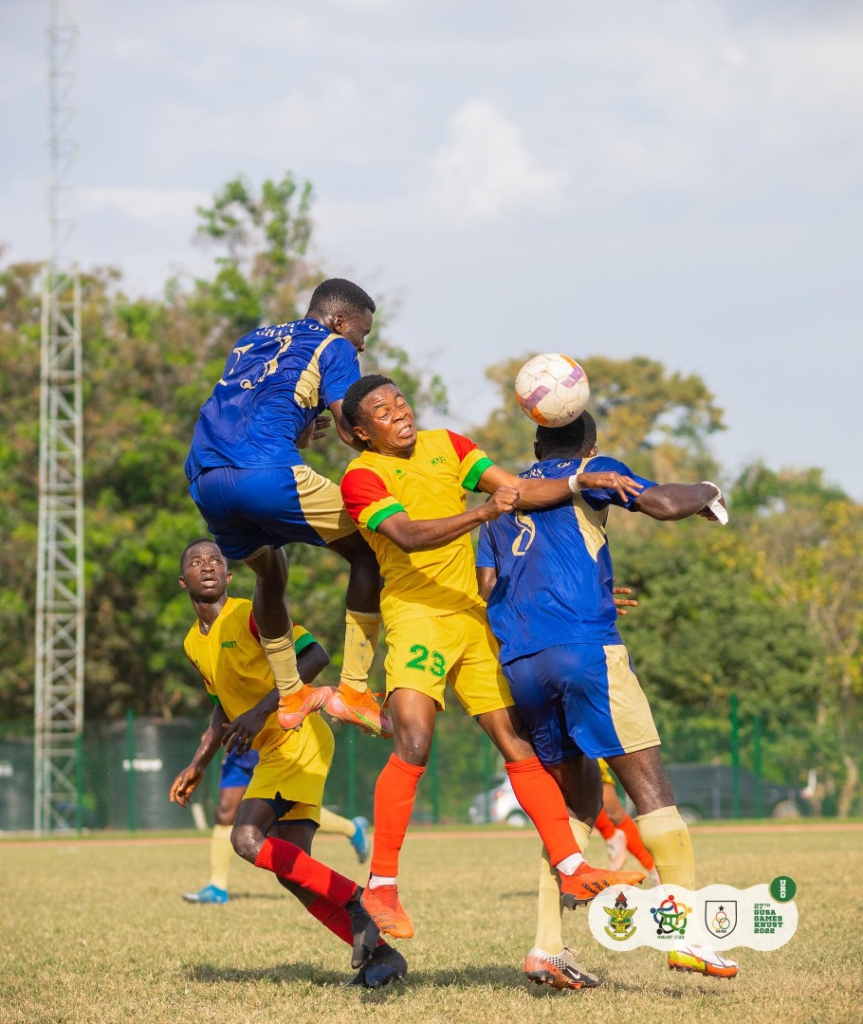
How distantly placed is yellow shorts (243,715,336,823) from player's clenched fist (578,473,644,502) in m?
2.54

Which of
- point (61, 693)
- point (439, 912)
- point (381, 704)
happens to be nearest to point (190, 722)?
point (61, 693)

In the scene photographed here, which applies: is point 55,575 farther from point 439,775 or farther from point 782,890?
point 782,890

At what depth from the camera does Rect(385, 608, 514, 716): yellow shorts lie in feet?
20.2

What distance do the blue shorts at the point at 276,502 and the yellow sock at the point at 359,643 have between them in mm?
421

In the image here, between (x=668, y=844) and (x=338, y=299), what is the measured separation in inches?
122

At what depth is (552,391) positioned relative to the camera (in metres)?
6.38

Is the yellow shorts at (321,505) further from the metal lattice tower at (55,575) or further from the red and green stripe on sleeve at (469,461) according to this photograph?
the metal lattice tower at (55,575)

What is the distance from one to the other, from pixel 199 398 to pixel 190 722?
9.47 metres

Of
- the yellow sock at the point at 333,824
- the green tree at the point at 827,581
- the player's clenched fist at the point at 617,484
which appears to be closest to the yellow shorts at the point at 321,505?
the player's clenched fist at the point at 617,484

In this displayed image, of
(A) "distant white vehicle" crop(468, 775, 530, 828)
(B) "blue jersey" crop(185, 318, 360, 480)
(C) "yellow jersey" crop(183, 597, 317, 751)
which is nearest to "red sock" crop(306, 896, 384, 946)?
(C) "yellow jersey" crop(183, 597, 317, 751)

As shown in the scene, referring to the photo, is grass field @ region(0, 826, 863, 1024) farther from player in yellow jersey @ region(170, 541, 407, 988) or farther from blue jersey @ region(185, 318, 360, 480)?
blue jersey @ region(185, 318, 360, 480)

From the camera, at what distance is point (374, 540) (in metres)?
6.42

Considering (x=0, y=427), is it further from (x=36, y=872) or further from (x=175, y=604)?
(x=36, y=872)

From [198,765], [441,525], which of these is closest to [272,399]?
[441,525]
